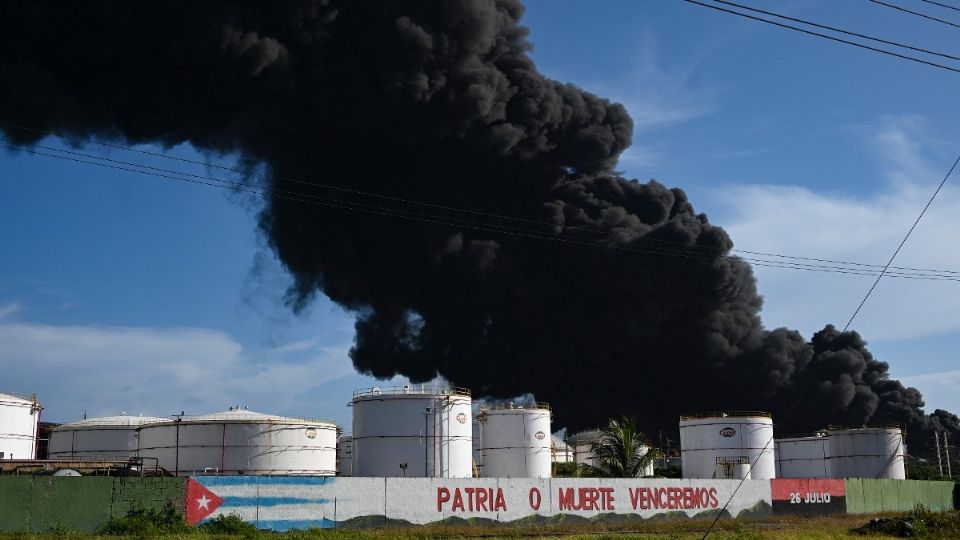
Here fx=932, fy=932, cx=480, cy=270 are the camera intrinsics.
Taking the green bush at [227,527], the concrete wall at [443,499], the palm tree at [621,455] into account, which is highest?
the palm tree at [621,455]

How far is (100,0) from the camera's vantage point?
224 ft

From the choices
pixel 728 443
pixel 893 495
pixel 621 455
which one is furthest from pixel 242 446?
pixel 893 495

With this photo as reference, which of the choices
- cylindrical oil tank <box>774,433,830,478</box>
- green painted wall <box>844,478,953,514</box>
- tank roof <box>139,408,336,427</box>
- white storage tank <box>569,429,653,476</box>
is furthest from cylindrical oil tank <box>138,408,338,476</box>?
cylindrical oil tank <box>774,433,830,478</box>

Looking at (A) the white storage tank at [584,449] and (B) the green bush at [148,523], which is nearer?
(B) the green bush at [148,523]

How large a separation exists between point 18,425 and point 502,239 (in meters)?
54.3

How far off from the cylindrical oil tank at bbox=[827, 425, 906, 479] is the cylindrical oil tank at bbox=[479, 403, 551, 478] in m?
26.8

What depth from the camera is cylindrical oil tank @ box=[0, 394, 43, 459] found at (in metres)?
57.2

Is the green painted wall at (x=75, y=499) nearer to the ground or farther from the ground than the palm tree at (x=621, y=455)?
nearer to the ground

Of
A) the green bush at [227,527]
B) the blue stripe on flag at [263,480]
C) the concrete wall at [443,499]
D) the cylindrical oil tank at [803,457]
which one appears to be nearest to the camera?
the green bush at [227,527]

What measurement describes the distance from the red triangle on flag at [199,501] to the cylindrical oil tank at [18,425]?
81.6ft

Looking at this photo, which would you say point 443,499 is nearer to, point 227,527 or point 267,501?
point 267,501

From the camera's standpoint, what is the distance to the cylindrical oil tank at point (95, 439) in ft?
218

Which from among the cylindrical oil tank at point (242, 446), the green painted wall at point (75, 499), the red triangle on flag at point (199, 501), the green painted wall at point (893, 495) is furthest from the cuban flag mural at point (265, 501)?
the green painted wall at point (893, 495)

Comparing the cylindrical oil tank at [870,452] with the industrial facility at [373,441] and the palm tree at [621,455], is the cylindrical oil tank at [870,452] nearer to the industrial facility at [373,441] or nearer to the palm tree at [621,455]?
the industrial facility at [373,441]
